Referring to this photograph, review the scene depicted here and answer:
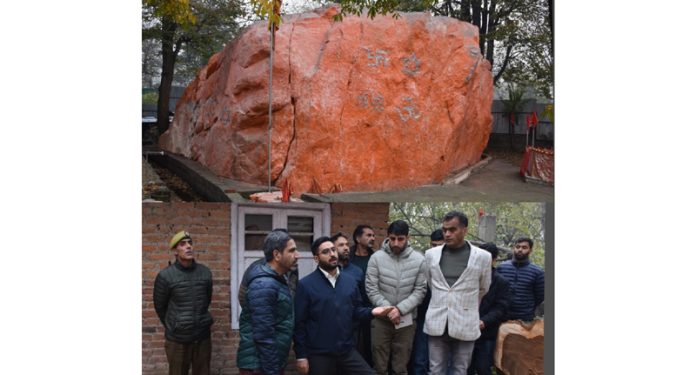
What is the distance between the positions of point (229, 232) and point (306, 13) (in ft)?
5.04

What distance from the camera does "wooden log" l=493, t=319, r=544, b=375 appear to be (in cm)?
632

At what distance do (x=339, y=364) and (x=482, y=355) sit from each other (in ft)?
3.18

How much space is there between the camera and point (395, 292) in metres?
6.32

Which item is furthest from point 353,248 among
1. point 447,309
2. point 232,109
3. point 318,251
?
point 232,109

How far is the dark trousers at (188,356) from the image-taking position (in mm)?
6215

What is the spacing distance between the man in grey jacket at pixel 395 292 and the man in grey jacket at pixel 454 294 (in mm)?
102

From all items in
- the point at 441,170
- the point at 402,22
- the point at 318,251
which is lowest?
the point at 318,251

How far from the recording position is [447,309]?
6.31 metres

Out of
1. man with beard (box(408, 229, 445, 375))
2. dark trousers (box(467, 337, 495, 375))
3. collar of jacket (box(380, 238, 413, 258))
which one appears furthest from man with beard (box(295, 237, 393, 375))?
dark trousers (box(467, 337, 495, 375))

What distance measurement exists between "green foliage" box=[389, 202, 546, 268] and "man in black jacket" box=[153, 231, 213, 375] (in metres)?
1.33

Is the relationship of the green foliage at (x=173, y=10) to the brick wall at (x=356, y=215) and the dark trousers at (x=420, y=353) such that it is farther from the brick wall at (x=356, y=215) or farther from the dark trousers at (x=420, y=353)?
the dark trousers at (x=420, y=353)

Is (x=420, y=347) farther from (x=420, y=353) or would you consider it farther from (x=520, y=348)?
(x=520, y=348)

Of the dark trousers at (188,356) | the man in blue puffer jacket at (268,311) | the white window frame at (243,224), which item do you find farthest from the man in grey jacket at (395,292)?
the dark trousers at (188,356)

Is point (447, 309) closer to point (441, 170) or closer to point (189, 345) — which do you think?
point (441, 170)
